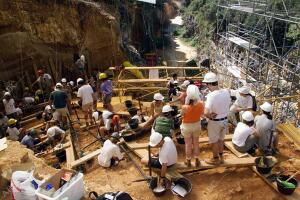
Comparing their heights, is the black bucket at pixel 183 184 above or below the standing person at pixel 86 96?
below

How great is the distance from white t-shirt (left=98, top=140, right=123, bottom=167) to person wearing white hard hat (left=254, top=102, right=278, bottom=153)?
312 centimetres

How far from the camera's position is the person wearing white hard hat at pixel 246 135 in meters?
6.73

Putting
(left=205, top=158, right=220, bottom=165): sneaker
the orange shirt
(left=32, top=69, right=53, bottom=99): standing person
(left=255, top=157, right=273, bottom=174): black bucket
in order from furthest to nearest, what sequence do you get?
(left=32, top=69, right=53, bottom=99): standing person
(left=205, top=158, right=220, bottom=165): sneaker
(left=255, top=157, right=273, bottom=174): black bucket
the orange shirt

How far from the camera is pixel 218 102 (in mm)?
5895

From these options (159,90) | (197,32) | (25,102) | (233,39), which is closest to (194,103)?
(159,90)

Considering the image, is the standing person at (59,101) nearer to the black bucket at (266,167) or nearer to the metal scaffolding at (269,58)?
the black bucket at (266,167)

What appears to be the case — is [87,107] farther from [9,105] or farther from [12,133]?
[9,105]

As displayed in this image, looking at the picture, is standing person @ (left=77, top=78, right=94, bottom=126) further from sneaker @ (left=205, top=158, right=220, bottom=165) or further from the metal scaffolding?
the metal scaffolding

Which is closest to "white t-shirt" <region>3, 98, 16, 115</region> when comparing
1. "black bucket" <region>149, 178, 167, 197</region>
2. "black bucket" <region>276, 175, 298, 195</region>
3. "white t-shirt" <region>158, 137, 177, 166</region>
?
"black bucket" <region>149, 178, 167, 197</region>

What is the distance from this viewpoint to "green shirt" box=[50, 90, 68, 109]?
32.2 ft

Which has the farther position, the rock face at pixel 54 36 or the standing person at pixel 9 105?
the rock face at pixel 54 36

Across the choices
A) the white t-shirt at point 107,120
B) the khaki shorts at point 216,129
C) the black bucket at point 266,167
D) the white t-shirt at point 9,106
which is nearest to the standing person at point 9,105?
the white t-shirt at point 9,106

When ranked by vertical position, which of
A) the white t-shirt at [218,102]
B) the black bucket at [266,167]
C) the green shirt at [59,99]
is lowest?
the black bucket at [266,167]

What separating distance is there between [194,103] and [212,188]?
5.64 feet
